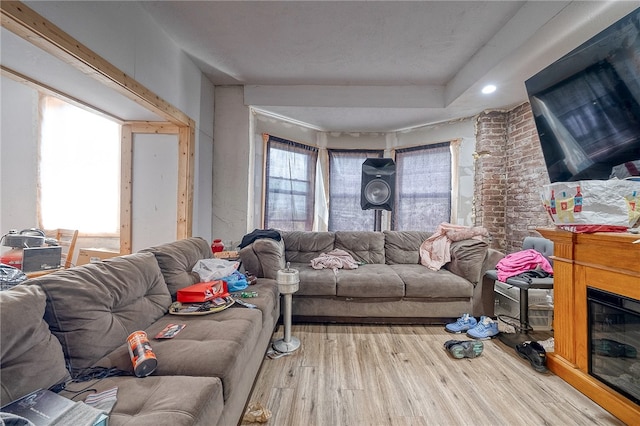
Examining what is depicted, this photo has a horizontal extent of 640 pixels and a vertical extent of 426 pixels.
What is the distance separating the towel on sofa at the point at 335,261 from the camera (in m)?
2.77

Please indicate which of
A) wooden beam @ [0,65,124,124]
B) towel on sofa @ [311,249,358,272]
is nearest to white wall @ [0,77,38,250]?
wooden beam @ [0,65,124,124]

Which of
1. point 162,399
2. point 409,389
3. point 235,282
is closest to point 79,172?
point 235,282

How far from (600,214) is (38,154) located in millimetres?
5759

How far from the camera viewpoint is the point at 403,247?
315 cm

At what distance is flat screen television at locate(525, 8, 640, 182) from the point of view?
4.90 ft

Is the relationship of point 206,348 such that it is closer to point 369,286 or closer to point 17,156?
point 369,286

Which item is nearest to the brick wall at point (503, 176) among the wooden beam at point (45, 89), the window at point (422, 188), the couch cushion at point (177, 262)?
the window at point (422, 188)

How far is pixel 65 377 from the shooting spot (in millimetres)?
976

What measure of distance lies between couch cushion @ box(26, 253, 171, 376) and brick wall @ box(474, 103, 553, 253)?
3.62 meters

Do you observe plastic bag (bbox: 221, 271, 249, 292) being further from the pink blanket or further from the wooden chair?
the pink blanket

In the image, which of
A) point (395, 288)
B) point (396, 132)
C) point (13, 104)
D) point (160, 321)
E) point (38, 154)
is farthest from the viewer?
point (396, 132)

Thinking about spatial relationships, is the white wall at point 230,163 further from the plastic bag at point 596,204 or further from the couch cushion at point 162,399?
the plastic bag at point 596,204

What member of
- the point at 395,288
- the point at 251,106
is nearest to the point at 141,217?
the point at 251,106

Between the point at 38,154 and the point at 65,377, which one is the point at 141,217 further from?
the point at 65,377
